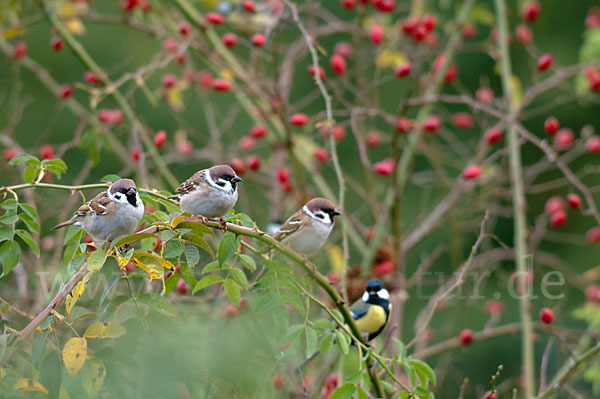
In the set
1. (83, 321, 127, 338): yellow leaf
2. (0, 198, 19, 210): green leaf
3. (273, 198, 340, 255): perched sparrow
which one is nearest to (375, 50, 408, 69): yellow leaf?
(273, 198, 340, 255): perched sparrow

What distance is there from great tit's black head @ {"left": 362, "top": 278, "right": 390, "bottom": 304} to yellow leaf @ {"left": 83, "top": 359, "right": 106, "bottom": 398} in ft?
6.30

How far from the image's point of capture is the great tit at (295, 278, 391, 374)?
303 centimetres

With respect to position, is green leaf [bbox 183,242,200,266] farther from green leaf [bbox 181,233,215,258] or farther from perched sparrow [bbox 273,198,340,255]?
perched sparrow [bbox 273,198,340,255]

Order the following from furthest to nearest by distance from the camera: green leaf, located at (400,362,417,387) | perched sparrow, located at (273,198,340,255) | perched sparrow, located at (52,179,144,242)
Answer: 1. perched sparrow, located at (273,198,340,255)
2. perched sparrow, located at (52,179,144,242)
3. green leaf, located at (400,362,417,387)

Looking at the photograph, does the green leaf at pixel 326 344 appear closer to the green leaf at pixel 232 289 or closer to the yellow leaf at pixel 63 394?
the green leaf at pixel 232 289

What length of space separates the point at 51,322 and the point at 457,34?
2.68 m

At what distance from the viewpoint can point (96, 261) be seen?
1473mm

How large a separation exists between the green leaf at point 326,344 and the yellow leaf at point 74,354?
59cm

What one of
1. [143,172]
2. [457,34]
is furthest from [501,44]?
[143,172]

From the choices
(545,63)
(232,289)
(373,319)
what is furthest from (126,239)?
(545,63)

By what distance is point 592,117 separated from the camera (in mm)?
7270

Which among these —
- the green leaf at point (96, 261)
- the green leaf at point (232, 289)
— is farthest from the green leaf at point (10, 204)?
the green leaf at point (232, 289)

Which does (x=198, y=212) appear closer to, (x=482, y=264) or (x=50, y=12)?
(x=50, y=12)

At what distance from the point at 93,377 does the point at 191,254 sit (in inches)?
16.3
